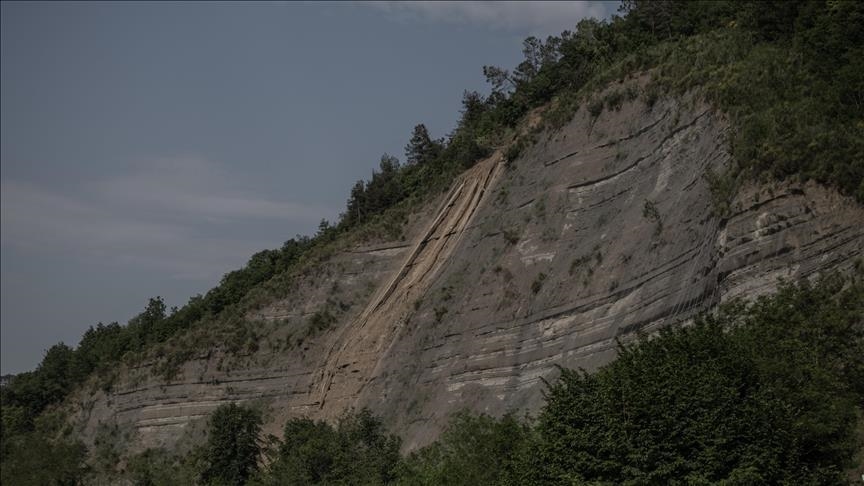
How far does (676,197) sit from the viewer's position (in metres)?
42.7

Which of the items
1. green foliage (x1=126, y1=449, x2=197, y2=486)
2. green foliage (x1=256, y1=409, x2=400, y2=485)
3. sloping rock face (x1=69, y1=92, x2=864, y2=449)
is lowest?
green foliage (x1=256, y1=409, x2=400, y2=485)

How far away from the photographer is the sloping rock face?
1431 inches

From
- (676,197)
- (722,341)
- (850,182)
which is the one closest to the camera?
(722,341)

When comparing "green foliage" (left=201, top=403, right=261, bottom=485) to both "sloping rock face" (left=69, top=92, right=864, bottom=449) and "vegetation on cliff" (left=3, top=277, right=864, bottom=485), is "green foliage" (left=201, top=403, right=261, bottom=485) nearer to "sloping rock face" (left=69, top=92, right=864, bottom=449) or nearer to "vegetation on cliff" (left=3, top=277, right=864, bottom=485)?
"sloping rock face" (left=69, top=92, right=864, bottom=449)

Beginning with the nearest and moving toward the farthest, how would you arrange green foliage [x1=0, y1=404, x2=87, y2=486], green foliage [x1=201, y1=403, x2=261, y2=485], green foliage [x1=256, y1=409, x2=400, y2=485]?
1. green foliage [x1=256, y1=409, x2=400, y2=485]
2. green foliage [x1=201, y1=403, x2=261, y2=485]
3. green foliage [x1=0, y1=404, x2=87, y2=486]

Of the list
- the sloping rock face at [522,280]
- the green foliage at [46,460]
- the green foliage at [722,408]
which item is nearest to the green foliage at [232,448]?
the sloping rock face at [522,280]

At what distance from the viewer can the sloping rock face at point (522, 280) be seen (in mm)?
36344

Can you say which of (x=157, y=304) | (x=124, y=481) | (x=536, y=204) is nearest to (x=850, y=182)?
(x=536, y=204)

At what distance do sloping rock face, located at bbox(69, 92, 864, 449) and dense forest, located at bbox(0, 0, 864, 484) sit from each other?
→ 136 centimetres

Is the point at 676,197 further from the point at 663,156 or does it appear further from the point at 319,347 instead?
the point at 319,347

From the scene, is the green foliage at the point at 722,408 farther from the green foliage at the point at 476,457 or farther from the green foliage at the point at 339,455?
the green foliage at the point at 339,455

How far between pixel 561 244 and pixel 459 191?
14.0 metres

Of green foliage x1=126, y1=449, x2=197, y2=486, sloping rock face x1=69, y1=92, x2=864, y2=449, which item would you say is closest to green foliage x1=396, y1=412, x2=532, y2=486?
sloping rock face x1=69, y1=92, x2=864, y2=449

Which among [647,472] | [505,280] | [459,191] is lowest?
[647,472]
